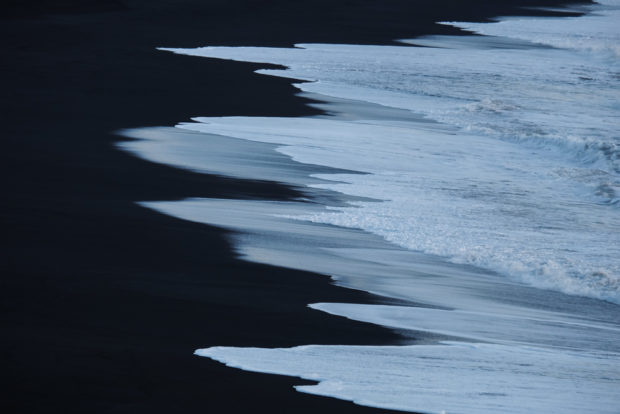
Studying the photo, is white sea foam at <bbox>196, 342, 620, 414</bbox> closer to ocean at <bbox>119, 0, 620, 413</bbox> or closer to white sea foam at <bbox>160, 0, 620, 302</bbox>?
ocean at <bbox>119, 0, 620, 413</bbox>

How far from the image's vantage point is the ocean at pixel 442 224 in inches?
174

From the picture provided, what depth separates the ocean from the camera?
174 inches

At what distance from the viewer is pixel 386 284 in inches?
218

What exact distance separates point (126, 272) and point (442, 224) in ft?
7.22

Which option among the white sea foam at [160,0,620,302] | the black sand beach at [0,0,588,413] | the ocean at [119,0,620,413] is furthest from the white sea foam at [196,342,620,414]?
the white sea foam at [160,0,620,302]

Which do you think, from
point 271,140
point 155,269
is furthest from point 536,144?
point 155,269

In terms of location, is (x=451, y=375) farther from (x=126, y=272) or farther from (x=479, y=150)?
(x=479, y=150)

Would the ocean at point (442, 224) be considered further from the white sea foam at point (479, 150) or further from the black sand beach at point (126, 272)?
the black sand beach at point (126, 272)

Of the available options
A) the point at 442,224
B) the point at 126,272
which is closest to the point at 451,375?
the point at 126,272

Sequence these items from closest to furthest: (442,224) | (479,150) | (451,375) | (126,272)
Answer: (451,375), (126,272), (442,224), (479,150)

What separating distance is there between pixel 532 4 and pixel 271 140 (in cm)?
1624

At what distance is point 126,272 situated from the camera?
5.36 metres

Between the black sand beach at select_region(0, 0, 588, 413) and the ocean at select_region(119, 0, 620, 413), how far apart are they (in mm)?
A: 171

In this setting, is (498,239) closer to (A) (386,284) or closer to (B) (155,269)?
(A) (386,284)
